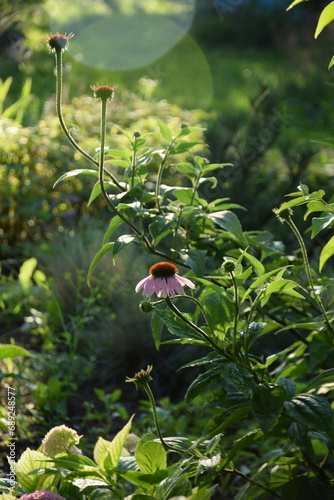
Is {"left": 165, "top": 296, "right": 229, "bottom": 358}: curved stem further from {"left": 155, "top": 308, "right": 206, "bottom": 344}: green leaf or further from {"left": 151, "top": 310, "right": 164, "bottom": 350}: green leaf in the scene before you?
{"left": 151, "top": 310, "right": 164, "bottom": 350}: green leaf

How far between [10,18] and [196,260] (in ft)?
19.8

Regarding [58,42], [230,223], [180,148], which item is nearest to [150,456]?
[230,223]

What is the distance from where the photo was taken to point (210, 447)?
1.39 meters

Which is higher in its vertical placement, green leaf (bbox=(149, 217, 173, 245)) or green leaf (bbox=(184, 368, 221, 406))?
green leaf (bbox=(149, 217, 173, 245))

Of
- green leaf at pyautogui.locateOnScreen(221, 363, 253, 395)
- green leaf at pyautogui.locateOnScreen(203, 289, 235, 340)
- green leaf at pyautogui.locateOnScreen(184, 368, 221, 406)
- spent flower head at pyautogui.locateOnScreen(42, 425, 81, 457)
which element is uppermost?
green leaf at pyautogui.locateOnScreen(203, 289, 235, 340)

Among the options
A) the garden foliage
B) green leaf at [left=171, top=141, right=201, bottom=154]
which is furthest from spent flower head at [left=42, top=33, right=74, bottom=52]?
green leaf at [left=171, top=141, right=201, bottom=154]

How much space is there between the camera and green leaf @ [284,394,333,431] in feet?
4.82

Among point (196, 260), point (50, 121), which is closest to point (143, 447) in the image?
point (196, 260)

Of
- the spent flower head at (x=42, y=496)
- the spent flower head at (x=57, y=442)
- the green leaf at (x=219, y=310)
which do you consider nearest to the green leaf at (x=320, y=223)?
the green leaf at (x=219, y=310)

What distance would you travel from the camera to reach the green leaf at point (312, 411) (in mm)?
1468

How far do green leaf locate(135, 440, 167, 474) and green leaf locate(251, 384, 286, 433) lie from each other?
25 centimetres

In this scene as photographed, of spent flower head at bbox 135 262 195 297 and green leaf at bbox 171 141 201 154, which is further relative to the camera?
green leaf at bbox 171 141 201 154

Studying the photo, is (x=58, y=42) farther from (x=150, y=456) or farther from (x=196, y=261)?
(x=150, y=456)

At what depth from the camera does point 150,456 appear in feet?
5.02
